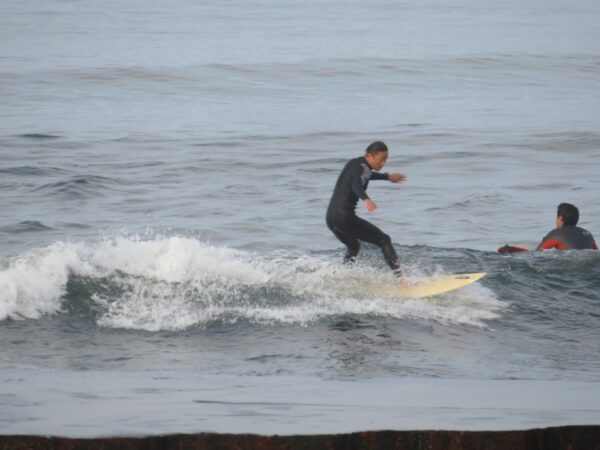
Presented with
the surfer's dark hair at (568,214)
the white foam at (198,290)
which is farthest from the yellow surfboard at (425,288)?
the surfer's dark hair at (568,214)

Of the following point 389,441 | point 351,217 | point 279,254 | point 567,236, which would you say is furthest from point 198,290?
point 389,441

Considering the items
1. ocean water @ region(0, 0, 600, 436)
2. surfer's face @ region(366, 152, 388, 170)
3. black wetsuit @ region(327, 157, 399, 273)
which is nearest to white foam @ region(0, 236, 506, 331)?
ocean water @ region(0, 0, 600, 436)

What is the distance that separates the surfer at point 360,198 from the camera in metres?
12.5

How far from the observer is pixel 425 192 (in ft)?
83.7

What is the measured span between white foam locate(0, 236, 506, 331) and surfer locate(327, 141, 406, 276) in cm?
49

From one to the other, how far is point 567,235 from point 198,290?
4.99 m

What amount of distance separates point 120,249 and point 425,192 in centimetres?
1258

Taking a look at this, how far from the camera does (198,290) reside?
12984mm

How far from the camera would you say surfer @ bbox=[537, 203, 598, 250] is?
14.8 meters

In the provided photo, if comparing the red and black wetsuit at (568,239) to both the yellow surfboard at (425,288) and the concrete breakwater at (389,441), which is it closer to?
the yellow surfboard at (425,288)

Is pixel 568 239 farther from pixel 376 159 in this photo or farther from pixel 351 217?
pixel 376 159

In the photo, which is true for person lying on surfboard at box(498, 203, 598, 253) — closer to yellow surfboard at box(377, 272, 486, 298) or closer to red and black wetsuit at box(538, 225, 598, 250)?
red and black wetsuit at box(538, 225, 598, 250)

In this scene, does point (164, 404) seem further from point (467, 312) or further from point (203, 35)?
point (203, 35)

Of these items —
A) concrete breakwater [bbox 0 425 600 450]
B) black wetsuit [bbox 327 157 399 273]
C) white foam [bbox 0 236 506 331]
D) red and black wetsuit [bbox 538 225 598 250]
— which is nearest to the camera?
concrete breakwater [bbox 0 425 600 450]
